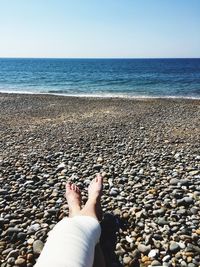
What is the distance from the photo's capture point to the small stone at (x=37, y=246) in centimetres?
340

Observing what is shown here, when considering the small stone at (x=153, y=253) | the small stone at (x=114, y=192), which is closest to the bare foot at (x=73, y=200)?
the small stone at (x=114, y=192)

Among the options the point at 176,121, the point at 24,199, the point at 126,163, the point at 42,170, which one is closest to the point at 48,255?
the point at 24,199

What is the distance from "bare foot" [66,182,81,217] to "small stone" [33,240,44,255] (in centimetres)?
46

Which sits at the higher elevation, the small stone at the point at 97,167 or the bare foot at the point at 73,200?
the bare foot at the point at 73,200

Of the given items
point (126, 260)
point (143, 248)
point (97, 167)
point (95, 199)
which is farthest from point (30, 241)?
point (97, 167)

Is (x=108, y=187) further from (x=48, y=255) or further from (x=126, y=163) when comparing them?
(x=48, y=255)

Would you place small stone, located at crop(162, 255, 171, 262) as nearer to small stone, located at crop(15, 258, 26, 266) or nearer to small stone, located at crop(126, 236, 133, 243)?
small stone, located at crop(126, 236, 133, 243)

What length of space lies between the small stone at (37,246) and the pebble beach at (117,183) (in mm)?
11

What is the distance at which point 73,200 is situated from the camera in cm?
419

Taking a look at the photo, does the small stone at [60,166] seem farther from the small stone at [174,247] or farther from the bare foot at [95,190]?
the small stone at [174,247]

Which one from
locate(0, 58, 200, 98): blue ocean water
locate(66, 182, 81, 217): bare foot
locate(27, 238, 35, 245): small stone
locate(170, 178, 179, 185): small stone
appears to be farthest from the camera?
locate(0, 58, 200, 98): blue ocean water

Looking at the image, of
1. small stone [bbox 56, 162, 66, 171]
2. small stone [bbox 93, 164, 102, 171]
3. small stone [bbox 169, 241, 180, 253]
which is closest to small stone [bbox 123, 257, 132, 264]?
small stone [bbox 169, 241, 180, 253]

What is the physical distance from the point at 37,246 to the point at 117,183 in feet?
7.28

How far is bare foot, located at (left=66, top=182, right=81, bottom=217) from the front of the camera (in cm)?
380
